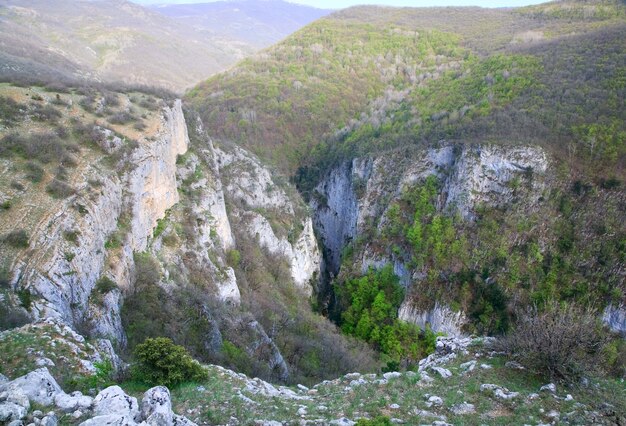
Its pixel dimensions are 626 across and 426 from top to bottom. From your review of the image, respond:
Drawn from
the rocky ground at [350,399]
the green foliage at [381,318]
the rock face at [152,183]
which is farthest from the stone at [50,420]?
the green foliage at [381,318]

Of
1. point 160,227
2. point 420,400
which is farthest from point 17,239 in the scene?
point 420,400

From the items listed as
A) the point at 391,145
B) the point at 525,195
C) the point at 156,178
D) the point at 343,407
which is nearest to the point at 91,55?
the point at 391,145

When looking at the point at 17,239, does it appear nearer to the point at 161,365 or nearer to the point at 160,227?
the point at 161,365

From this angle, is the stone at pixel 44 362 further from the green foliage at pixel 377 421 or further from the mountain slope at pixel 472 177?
the mountain slope at pixel 472 177

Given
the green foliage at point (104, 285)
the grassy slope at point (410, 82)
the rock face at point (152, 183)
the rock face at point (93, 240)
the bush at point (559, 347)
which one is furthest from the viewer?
the grassy slope at point (410, 82)

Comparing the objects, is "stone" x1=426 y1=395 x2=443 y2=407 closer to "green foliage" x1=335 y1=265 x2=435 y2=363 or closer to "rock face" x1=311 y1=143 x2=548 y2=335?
"green foliage" x1=335 y1=265 x2=435 y2=363

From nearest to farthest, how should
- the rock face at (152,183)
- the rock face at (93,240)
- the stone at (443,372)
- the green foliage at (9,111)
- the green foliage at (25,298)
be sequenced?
the stone at (443,372) → the green foliage at (25,298) → the rock face at (93,240) → the green foliage at (9,111) → the rock face at (152,183)

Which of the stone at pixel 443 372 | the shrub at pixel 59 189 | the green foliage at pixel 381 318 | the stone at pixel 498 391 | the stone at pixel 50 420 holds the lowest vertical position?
the green foliage at pixel 381 318
